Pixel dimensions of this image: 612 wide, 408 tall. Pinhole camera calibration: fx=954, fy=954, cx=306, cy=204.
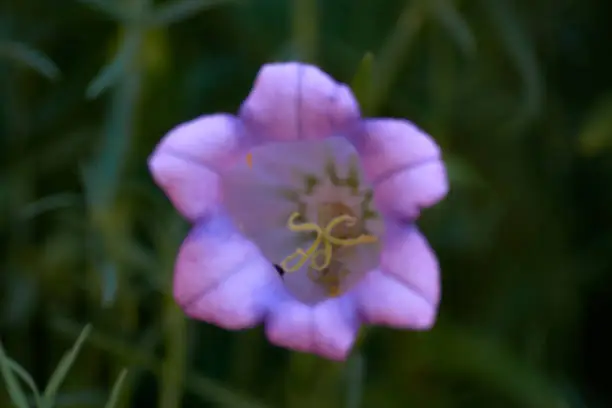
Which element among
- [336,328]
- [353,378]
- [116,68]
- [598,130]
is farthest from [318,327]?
[598,130]

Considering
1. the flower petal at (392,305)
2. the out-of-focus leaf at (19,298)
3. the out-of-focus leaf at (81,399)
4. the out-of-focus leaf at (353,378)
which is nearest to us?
the flower petal at (392,305)

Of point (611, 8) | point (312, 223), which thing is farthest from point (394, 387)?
point (611, 8)

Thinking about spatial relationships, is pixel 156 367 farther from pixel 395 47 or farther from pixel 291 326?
pixel 395 47

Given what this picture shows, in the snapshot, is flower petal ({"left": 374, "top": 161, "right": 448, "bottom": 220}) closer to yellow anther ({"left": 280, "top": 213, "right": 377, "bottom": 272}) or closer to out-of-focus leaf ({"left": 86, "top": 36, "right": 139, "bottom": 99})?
yellow anther ({"left": 280, "top": 213, "right": 377, "bottom": 272})

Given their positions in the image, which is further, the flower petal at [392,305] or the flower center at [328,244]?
the flower center at [328,244]

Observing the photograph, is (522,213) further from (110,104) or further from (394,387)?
(110,104)

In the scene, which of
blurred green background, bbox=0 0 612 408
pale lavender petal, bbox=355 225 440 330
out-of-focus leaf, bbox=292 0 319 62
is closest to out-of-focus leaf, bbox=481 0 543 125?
blurred green background, bbox=0 0 612 408

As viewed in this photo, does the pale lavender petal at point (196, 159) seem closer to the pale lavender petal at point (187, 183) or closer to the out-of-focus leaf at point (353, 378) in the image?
the pale lavender petal at point (187, 183)

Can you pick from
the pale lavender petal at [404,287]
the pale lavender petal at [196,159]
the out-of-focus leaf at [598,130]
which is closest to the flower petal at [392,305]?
the pale lavender petal at [404,287]
